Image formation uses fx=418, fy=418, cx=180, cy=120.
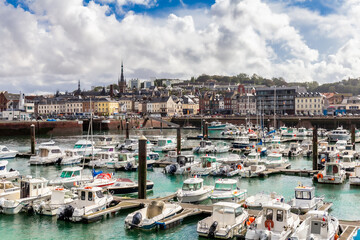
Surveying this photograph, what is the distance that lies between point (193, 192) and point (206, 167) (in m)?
12.9

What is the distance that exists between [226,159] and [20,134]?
2846 inches

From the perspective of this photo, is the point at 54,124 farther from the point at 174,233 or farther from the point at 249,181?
the point at 174,233

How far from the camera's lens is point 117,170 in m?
46.2

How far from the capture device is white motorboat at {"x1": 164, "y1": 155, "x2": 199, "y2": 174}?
42.8m

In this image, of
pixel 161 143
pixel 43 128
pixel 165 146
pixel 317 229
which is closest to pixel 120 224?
pixel 317 229

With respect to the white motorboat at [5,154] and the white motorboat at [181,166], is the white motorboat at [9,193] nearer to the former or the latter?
the white motorboat at [181,166]

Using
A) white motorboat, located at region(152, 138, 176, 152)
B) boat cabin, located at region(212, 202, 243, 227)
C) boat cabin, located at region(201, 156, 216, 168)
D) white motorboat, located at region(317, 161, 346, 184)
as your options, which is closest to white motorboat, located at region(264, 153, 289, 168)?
boat cabin, located at region(201, 156, 216, 168)

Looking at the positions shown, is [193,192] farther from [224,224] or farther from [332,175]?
[332,175]

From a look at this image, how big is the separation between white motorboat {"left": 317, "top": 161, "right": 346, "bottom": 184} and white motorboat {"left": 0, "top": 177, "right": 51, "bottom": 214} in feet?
77.0

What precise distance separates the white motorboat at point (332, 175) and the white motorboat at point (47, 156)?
30.5 m

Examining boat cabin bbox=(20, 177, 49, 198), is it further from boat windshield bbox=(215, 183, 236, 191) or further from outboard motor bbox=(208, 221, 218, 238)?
outboard motor bbox=(208, 221, 218, 238)

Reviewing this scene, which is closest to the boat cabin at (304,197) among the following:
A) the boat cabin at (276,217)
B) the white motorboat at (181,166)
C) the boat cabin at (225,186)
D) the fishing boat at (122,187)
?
the boat cabin at (225,186)

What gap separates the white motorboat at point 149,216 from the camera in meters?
23.8

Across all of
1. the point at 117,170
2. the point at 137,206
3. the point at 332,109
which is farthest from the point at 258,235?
the point at 332,109
